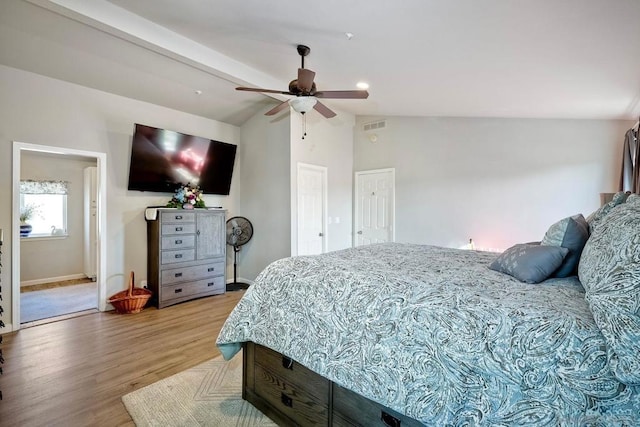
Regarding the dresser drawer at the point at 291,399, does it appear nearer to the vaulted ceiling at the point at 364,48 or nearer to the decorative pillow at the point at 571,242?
the decorative pillow at the point at 571,242

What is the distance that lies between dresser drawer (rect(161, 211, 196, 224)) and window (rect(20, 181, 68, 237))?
126 inches

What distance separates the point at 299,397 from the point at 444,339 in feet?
3.29

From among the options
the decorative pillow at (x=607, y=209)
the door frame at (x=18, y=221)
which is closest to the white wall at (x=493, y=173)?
the decorative pillow at (x=607, y=209)

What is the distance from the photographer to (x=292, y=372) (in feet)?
5.63

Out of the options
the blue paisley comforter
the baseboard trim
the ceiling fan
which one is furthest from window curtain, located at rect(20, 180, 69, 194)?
the blue paisley comforter

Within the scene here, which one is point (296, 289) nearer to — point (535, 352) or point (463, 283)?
point (463, 283)

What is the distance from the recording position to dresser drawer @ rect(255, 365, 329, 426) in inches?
63.1

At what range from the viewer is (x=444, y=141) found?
15.5 feet

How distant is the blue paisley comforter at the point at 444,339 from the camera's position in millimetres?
940

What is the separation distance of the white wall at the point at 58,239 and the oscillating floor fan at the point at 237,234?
128 inches

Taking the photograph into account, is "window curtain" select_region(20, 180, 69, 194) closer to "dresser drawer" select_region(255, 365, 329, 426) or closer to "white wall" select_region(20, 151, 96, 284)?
"white wall" select_region(20, 151, 96, 284)

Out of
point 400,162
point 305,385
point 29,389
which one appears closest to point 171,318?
point 29,389

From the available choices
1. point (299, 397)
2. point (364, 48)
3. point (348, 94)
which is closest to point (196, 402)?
point (299, 397)

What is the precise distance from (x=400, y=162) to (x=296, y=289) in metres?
4.01
